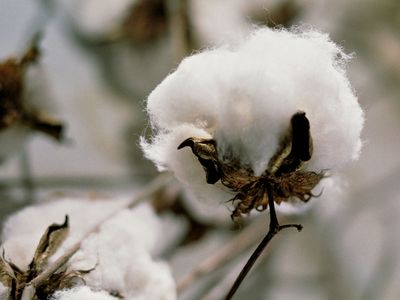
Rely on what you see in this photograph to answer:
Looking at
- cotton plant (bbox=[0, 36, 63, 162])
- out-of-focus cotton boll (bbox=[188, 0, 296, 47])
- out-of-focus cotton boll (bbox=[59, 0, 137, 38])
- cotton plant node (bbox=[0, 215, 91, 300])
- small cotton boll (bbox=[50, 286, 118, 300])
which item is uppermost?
out-of-focus cotton boll (bbox=[59, 0, 137, 38])

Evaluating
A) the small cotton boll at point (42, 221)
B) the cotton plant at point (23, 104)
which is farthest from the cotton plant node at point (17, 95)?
the small cotton boll at point (42, 221)

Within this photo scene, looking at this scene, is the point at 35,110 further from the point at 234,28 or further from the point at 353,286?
the point at 353,286

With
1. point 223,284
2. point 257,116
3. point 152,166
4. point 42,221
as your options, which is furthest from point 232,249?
point 257,116

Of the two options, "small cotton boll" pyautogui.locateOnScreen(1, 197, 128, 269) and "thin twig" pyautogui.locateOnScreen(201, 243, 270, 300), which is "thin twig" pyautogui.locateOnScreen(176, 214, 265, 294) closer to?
"thin twig" pyautogui.locateOnScreen(201, 243, 270, 300)

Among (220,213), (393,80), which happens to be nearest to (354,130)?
(220,213)

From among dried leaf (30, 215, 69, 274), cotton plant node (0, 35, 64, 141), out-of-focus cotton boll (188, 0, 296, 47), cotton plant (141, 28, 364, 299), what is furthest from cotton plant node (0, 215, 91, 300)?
out-of-focus cotton boll (188, 0, 296, 47)

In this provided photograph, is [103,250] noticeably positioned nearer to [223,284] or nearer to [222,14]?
[223,284]
